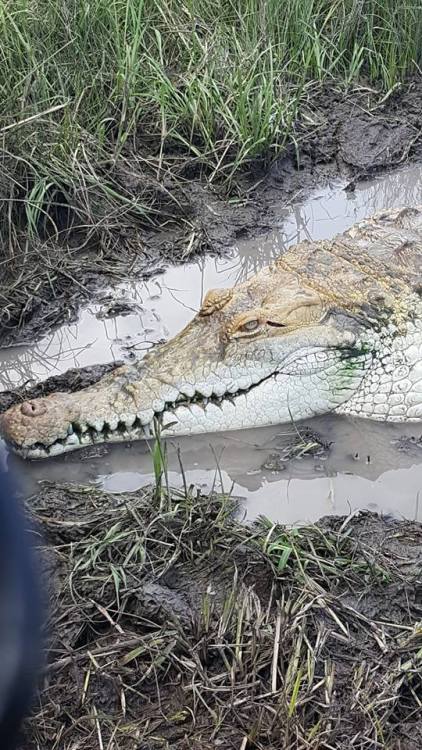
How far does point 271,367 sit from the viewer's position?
4.83 meters

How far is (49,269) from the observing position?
245 inches

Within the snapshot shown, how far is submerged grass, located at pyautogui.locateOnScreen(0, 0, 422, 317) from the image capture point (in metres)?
6.50

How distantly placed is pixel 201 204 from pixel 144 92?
1092 millimetres

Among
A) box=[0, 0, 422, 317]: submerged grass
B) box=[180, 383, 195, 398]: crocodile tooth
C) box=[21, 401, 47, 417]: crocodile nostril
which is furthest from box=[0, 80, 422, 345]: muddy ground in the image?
box=[180, 383, 195, 398]: crocodile tooth

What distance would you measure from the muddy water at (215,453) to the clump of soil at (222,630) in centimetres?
38

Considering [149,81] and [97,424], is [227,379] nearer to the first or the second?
[97,424]

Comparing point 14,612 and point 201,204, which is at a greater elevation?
point 201,204

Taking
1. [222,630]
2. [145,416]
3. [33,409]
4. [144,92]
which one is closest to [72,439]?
[33,409]

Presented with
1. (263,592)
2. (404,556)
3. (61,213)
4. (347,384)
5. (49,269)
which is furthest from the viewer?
(61,213)

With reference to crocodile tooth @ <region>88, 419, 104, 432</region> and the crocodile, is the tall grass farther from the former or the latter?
crocodile tooth @ <region>88, 419, 104, 432</region>

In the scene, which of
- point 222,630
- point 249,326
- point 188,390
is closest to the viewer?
point 222,630

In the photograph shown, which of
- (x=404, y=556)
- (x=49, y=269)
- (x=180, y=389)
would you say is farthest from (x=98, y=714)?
(x=49, y=269)

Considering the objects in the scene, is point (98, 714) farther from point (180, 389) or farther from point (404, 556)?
point (180, 389)

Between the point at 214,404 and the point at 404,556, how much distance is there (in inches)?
50.5
